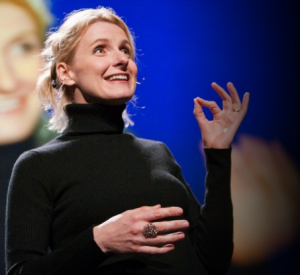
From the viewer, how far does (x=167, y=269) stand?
1.03 metres

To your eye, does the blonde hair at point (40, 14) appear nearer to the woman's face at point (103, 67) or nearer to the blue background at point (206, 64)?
the blue background at point (206, 64)

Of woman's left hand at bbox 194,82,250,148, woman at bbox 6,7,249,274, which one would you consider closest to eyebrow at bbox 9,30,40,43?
woman at bbox 6,7,249,274

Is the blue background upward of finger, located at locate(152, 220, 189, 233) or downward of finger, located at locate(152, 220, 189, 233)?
upward

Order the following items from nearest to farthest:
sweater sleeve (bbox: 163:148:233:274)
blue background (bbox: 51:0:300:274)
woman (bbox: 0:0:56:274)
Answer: sweater sleeve (bbox: 163:148:233:274), woman (bbox: 0:0:56:274), blue background (bbox: 51:0:300:274)

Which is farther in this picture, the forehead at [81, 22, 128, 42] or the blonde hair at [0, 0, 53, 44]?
the blonde hair at [0, 0, 53, 44]

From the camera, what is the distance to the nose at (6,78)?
149cm

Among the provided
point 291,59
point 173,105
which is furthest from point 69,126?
point 291,59

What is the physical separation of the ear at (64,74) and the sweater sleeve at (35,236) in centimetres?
23

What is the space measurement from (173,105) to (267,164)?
42cm

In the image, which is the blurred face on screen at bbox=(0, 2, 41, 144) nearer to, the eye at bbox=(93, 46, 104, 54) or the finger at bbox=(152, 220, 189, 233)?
the eye at bbox=(93, 46, 104, 54)

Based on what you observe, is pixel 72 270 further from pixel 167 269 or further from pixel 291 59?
pixel 291 59

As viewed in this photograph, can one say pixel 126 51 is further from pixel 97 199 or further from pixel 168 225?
pixel 168 225

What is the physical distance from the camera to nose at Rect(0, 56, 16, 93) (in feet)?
4.90

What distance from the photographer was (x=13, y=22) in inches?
59.7
